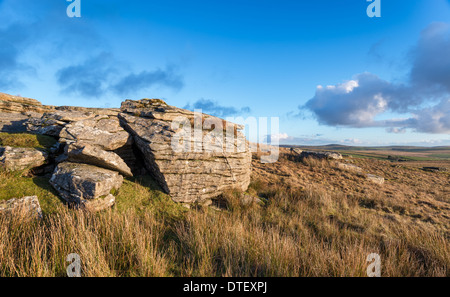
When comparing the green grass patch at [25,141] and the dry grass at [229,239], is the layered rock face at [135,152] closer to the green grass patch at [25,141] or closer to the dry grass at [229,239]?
the green grass patch at [25,141]

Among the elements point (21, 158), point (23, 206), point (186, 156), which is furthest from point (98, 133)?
point (186, 156)

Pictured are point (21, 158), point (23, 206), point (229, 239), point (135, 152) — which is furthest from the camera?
point (135, 152)

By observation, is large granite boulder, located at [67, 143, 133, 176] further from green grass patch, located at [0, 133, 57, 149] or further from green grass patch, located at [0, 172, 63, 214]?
green grass patch, located at [0, 133, 57, 149]

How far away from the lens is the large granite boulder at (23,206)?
4550 millimetres

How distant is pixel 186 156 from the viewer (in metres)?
7.99

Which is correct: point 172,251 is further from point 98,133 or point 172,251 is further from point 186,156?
point 98,133

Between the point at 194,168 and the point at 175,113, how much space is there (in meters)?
3.75

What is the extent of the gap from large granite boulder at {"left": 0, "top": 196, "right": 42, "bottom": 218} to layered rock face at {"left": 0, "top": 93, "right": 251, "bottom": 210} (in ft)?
2.09

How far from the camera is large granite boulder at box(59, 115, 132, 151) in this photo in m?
7.26

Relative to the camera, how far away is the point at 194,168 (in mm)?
8094

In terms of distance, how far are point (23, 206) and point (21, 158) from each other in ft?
8.90

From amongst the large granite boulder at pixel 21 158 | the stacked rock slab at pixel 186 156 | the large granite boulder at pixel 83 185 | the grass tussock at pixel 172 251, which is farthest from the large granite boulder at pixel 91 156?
the grass tussock at pixel 172 251

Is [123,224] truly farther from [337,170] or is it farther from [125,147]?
[337,170]

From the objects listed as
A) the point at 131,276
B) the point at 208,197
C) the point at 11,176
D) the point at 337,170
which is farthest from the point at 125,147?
the point at 337,170
